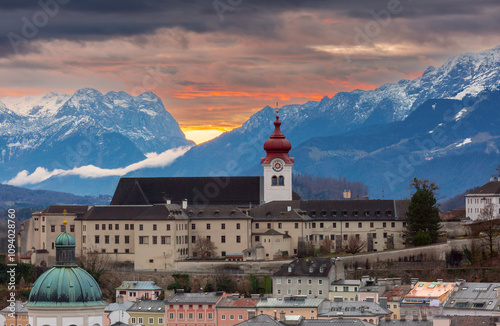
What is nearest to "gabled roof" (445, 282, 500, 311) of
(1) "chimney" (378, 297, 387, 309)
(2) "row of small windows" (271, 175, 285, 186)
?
(1) "chimney" (378, 297, 387, 309)

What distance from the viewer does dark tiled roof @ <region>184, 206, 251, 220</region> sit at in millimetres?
133375

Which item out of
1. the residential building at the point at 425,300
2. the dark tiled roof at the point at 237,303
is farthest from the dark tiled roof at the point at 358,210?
the dark tiled roof at the point at 237,303

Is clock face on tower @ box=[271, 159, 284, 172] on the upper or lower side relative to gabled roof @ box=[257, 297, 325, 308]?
upper

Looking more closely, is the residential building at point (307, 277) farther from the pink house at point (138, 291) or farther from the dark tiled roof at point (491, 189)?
the dark tiled roof at point (491, 189)

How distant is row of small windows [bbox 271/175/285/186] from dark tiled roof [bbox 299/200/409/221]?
5.53 metres

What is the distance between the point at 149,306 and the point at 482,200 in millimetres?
49496

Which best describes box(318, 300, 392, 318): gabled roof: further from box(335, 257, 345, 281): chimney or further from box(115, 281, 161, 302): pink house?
box(115, 281, 161, 302): pink house

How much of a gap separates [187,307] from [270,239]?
16.7m

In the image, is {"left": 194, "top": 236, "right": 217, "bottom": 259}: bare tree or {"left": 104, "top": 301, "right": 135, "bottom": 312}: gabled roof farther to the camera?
{"left": 194, "top": 236, "right": 217, "bottom": 259}: bare tree

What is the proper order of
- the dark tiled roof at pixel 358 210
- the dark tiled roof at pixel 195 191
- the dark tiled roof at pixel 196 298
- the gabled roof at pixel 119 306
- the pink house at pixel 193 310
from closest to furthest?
1. the pink house at pixel 193 310
2. the gabled roof at pixel 119 306
3. the dark tiled roof at pixel 196 298
4. the dark tiled roof at pixel 358 210
5. the dark tiled roof at pixel 195 191

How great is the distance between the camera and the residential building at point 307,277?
119 meters

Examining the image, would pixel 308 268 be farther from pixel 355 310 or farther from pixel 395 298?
pixel 355 310

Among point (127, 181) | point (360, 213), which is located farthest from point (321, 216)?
point (127, 181)

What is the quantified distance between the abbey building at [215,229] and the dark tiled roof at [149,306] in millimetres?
10111
